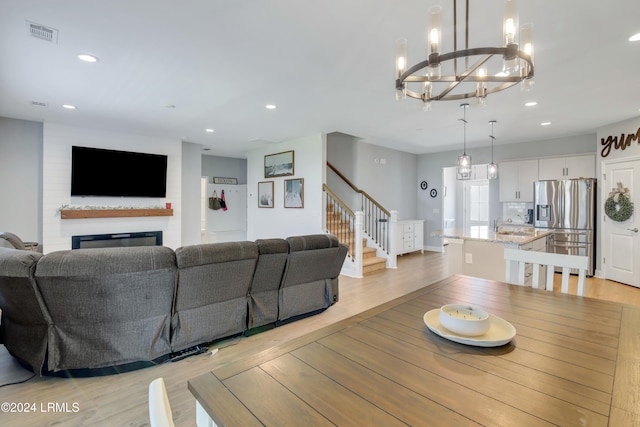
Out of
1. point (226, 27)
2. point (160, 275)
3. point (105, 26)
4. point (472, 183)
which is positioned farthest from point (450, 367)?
point (472, 183)

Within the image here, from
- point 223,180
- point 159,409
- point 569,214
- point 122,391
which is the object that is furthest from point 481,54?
point 223,180

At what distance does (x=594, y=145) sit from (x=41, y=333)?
838 centimetres

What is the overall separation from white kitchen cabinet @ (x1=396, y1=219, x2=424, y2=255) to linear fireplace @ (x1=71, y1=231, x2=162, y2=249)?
5226mm

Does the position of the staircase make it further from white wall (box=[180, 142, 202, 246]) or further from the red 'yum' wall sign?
the red 'yum' wall sign

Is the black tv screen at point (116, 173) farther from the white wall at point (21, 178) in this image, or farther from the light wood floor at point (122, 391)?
the light wood floor at point (122, 391)

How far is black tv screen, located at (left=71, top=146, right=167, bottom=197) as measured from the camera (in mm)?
5199

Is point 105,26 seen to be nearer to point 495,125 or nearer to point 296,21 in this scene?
point 296,21

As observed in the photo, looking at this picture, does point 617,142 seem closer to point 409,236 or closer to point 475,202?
point 409,236

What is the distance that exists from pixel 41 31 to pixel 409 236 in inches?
280

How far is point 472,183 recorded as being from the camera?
30.8 feet

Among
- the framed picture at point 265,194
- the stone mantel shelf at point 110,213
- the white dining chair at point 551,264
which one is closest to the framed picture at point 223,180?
the framed picture at point 265,194

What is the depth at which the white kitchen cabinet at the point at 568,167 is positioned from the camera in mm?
5746

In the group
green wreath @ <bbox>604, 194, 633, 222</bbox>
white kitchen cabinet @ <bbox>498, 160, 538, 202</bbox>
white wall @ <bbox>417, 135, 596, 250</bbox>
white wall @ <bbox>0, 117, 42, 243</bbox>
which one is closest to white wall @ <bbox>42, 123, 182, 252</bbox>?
white wall @ <bbox>0, 117, 42, 243</bbox>

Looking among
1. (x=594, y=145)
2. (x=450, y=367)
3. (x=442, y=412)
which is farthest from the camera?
(x=594, y=145)
